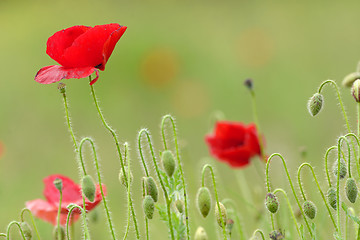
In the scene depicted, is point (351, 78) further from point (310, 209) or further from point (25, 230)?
point (25, 230)

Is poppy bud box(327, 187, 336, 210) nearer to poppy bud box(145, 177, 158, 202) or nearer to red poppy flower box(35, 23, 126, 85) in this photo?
poppy bud box(145, 177, 158, 202)

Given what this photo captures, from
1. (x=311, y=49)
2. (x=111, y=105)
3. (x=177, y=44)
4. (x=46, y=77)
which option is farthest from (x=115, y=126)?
(x=46, y=77)

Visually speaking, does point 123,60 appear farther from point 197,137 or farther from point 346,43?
point 346,43

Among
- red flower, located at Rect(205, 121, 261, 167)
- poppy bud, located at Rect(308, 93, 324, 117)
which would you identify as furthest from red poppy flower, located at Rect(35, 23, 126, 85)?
red flower, located at Rect(205, 121, 261, 167)

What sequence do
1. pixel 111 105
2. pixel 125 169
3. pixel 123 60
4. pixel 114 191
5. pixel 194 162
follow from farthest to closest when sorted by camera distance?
pixel 123 60 → pixel 111 105 → pixel 194 162 → pixel 114 191 → pixel 125 169

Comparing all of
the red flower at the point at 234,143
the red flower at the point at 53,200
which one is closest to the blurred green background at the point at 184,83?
the red flower at the point at 234,143

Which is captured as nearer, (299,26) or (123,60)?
(123,60)

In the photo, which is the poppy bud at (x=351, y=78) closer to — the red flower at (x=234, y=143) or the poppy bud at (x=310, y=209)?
the poppy bud at (x=310, y=209)

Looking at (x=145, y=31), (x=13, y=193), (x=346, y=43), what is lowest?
(x=13, y=193)
